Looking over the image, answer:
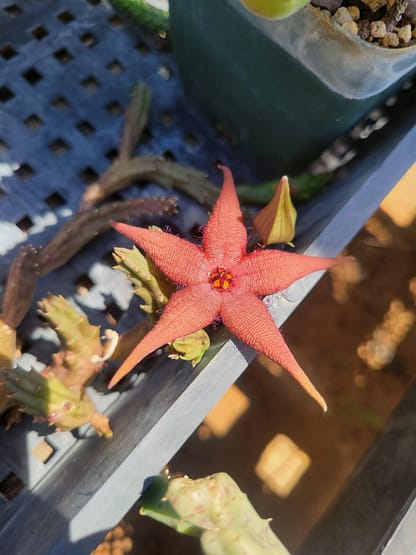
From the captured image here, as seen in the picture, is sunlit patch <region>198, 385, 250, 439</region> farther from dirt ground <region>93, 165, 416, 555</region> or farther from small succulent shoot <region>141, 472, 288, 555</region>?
small succulent shoot <region>141, 472, 288, 555</region>

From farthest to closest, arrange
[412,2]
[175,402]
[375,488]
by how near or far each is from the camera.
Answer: [375,488]
[412,2]
[175,402]

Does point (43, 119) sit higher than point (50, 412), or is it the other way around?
point (43, 119)

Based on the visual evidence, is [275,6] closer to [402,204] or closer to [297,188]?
[297,188]

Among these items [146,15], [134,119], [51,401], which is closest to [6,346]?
[51,401]

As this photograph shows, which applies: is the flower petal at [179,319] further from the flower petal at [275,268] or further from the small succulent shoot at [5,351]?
the small succulent shoot at [5,351]

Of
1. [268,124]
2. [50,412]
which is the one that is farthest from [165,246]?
[268,124]

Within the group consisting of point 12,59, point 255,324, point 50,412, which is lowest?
point 255,324

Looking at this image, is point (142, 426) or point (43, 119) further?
point (43, 119)

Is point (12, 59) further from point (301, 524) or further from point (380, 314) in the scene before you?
point (301, 524)
